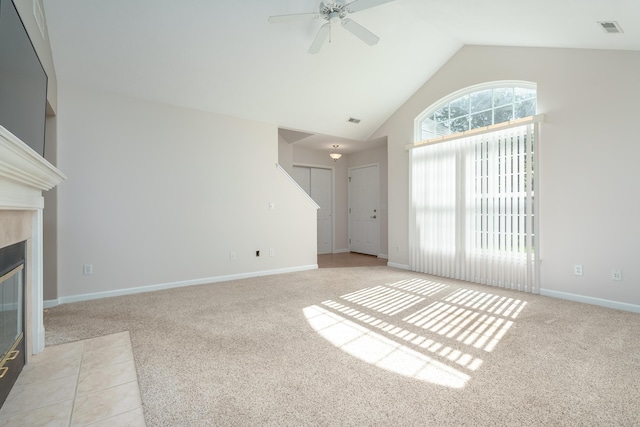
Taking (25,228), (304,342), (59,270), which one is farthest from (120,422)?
(59,270)

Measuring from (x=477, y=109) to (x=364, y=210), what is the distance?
3360mm

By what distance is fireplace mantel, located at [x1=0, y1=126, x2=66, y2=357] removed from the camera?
1281 millimetres

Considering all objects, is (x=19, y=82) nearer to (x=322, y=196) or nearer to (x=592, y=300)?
(x=592, y=300)


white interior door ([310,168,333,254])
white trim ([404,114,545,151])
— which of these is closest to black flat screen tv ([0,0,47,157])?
white trim ([404,114,545,151])

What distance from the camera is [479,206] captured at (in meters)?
4.23

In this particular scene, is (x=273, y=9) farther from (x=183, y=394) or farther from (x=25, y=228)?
(x=183, y=394)

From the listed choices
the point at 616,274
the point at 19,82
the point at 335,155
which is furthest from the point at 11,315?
the point at 335,155

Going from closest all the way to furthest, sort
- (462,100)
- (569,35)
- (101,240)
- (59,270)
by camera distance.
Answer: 1. (569,35)
2. (59,270)
3. (101,240)
4. (462,100)

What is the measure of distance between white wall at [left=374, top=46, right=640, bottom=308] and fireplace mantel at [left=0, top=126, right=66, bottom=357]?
4601 millimetres

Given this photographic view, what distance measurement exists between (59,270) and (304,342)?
2994 millimetres

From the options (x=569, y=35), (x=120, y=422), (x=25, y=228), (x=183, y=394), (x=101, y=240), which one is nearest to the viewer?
(x=120, y=422)

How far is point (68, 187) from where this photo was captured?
345cm

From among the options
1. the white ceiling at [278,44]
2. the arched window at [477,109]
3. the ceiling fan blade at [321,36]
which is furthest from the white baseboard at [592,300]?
the ceiling fan blade at [321,36]

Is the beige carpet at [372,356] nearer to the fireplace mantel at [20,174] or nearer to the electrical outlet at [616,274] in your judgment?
the electrical outlet at [616,274]
